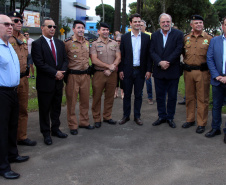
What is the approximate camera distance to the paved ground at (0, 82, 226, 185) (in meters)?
3.32

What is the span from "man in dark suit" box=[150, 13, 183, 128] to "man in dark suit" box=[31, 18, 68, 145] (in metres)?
1.92

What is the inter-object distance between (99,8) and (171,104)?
325 feet

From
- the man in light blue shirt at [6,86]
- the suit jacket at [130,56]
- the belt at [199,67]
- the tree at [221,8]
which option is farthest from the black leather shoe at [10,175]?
the tree at [221,8]

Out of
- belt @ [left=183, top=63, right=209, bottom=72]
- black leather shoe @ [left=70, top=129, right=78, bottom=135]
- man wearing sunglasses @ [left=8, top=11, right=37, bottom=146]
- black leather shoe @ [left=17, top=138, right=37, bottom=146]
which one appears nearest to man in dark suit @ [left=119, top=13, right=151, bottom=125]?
belt @ [left=183, top=63, right=209, bottom=72]

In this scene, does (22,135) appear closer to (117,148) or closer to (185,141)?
(117,148)

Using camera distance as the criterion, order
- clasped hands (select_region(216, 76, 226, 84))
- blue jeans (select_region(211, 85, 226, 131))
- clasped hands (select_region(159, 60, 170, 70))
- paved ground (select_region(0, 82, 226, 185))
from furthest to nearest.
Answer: clasped hands (select_region(159, 60, 170, 70))
blue jeans (select_region(211, 85, 226, 131))
clasped hands (select_region(216, 76, 226, 84))
paved ground (select_region(0, 82, 226, 185))

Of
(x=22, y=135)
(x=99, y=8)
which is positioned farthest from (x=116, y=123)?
(x=99, y=8)

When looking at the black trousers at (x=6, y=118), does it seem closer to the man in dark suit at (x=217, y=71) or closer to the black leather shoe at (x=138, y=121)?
the black leather shoe at (x=138, y=121)

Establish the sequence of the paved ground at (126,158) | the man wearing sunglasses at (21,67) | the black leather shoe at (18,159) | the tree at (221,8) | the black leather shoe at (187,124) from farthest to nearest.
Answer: the tree at (221,8)
the black leather shoe at (187,124)
the man wearing sunglasses at (21,67)
the black leather shoe at (18,159)
the paved ground at (126,158)

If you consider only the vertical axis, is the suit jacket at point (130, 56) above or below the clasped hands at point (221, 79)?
above

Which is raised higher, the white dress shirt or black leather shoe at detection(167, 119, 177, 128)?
the white dress shirt

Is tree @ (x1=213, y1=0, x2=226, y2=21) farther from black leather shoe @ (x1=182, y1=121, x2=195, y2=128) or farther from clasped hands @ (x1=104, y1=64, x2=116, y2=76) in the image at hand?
clasped hands @ (x1=104, y1=64, x2=116, y2=76)

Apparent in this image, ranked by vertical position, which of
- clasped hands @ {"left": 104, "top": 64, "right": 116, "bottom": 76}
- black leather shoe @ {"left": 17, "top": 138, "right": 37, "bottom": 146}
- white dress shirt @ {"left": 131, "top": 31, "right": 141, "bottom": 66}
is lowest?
black leather shoe @ {"left": 17, "top": 138, "right": 37, "bottom": 146}

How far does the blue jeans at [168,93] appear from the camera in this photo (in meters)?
5.45
